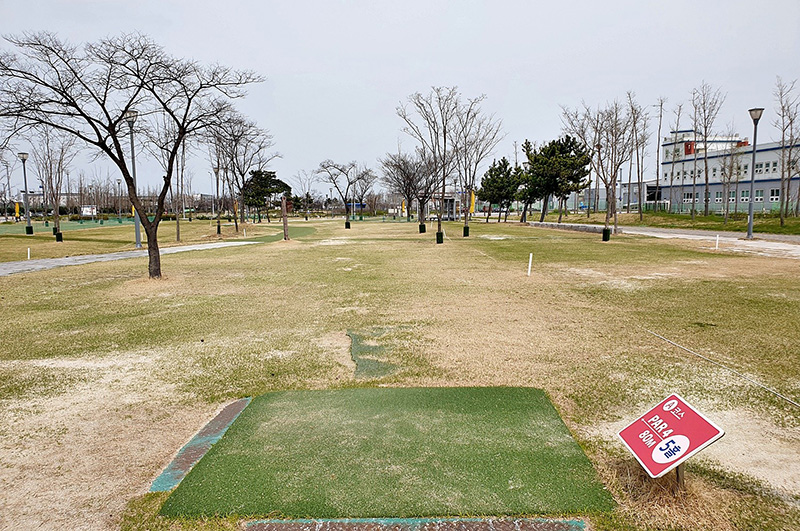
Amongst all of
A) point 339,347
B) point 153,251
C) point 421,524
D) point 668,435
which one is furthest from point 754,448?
point 153,251

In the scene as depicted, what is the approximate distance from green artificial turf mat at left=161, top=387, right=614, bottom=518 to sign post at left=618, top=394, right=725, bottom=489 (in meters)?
0.39

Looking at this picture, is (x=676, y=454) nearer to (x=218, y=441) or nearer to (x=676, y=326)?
(x=218, y=441)

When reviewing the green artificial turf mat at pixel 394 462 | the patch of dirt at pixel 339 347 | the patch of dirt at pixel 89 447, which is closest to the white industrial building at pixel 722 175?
the patch of dirt at pixel 339 347

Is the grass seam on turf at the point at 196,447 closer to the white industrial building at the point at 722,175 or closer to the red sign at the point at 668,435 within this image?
the red sign at the point at 668,435

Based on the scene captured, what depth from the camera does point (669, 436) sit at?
9.64 feet

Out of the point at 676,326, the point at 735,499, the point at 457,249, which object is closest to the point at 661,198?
the point at 457,249

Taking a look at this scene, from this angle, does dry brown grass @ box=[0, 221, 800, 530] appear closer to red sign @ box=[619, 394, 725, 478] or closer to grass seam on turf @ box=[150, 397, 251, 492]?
grass seam on turf @ box=[150, 397, 251, 492]

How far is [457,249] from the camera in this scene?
71.7ft

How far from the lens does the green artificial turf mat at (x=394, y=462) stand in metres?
2.95

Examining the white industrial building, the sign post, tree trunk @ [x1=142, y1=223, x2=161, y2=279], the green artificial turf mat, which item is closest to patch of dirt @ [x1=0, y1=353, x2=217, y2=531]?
the green artificial turf mat

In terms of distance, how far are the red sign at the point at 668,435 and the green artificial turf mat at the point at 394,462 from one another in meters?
0.39

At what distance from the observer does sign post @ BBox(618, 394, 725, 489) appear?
2.74 meters

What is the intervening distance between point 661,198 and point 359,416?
7568 centimetres

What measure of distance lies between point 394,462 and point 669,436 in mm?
1925
